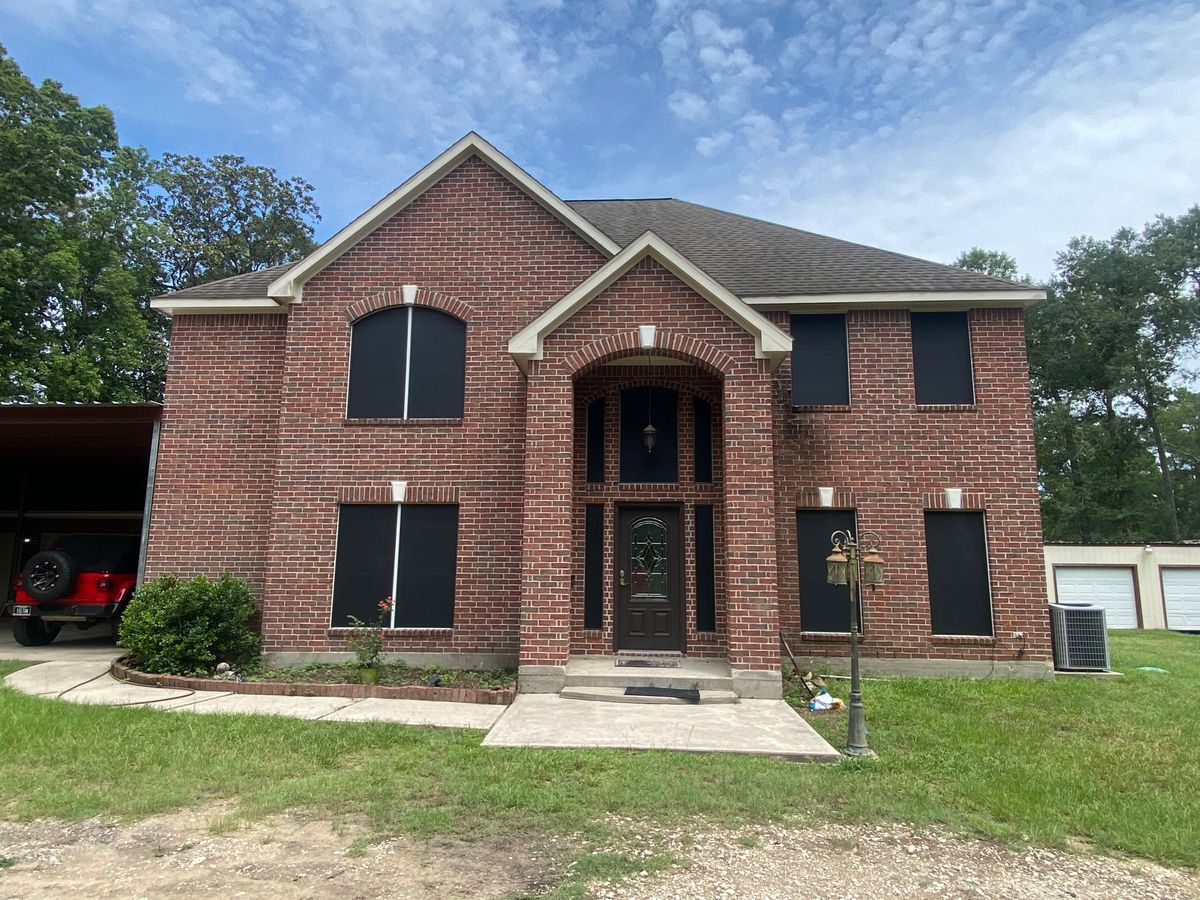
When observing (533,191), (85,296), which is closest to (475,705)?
(533,191)

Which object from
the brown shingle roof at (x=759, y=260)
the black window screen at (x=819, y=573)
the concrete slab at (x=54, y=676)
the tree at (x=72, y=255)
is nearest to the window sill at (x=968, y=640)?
the black window screen at (x=819, y=573)

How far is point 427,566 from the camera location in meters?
9.85

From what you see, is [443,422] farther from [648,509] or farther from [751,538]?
[751,538]

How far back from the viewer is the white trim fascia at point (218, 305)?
1075 centimetres

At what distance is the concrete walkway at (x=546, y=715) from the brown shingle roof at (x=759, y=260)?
5.88 metres

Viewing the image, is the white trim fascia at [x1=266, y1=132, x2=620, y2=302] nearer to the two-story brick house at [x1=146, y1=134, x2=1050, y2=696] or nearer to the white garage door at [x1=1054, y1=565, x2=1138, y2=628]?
the two-story brick house at [x1=146, y1=134, x2=1050, y2=696]

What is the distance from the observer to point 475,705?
7.93 metres

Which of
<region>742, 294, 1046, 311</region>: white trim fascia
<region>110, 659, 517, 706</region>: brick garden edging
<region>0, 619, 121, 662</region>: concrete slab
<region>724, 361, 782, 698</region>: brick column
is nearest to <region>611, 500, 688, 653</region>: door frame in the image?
<region>724, 361, 782, 698</region>: brick column

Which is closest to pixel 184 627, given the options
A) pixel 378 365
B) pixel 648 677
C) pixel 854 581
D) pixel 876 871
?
pixel 378 365

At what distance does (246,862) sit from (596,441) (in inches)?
284

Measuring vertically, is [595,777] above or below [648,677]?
below

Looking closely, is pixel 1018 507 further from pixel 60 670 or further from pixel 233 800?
pixel 60 670

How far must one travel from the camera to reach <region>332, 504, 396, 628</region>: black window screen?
9.77m

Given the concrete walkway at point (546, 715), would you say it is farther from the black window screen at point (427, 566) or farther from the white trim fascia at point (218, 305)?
the white trim fascia at point (218, 305)
